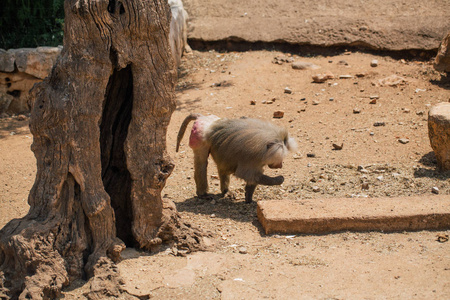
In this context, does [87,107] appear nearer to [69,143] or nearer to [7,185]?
[69,143]

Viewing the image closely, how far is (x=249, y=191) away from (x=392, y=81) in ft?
14.3

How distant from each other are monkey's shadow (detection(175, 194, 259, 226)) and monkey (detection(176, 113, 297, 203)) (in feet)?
0.60

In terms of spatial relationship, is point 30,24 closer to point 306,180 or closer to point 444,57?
point 306,180

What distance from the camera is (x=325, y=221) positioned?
440cm

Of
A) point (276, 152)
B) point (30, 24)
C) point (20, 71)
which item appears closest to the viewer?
point (276, 152)

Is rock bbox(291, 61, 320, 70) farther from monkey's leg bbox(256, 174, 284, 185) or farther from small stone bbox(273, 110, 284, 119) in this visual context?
monkey's leg bbox(256, 174, 284, 185)

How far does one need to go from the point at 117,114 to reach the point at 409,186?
344cm

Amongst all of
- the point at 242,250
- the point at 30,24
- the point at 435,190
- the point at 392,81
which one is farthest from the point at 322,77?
the point at 30,24

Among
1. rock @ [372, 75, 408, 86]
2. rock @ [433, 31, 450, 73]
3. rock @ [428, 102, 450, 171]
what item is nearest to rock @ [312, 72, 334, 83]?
rock @ [372, 75, 408, 86]

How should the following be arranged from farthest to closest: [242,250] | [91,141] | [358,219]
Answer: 1. [358,219]
2. [242,250]
3. [91,141]

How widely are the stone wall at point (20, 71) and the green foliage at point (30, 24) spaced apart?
102 cm

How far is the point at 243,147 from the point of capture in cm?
508

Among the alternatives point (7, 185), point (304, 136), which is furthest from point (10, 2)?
point (304, 136)

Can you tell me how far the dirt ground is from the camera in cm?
358
